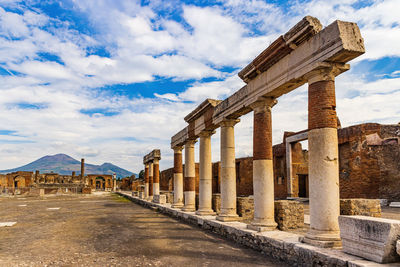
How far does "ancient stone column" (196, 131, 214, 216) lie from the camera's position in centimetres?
1341

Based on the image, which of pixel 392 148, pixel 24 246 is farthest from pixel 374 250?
pixel 392 148

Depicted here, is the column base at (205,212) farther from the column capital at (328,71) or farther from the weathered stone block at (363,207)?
the column capital at (328,71)

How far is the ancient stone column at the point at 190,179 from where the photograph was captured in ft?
51.2

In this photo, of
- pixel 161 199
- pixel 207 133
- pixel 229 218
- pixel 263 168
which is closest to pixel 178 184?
pixel 161 199

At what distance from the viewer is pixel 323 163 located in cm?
671

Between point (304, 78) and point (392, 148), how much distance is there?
1506cm

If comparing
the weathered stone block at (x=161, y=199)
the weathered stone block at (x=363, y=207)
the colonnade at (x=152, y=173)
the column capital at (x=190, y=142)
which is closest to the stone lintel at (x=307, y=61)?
the weathered stone block at (x=363, y=207)

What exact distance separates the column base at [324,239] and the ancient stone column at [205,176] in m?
6.98

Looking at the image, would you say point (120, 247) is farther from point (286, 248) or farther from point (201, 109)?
point (201, 109)

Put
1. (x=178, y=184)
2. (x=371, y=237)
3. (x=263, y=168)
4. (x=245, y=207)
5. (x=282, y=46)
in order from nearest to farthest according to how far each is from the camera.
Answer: (x=371, y=237), (x=282, y=46), (x=263, y=168), (x=245, y=207), (x=178, y=184)

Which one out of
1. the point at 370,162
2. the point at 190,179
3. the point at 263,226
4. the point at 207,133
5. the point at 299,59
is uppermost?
the point at 299,59

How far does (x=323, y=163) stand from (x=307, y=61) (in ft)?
7.76

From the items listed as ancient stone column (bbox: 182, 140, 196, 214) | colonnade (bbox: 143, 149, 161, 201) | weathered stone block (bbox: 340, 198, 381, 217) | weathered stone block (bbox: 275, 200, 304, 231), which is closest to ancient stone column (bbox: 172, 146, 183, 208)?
ancient stone column (bbox: 182, 140, 196, 214)

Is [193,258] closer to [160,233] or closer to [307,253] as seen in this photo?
[307,253]
